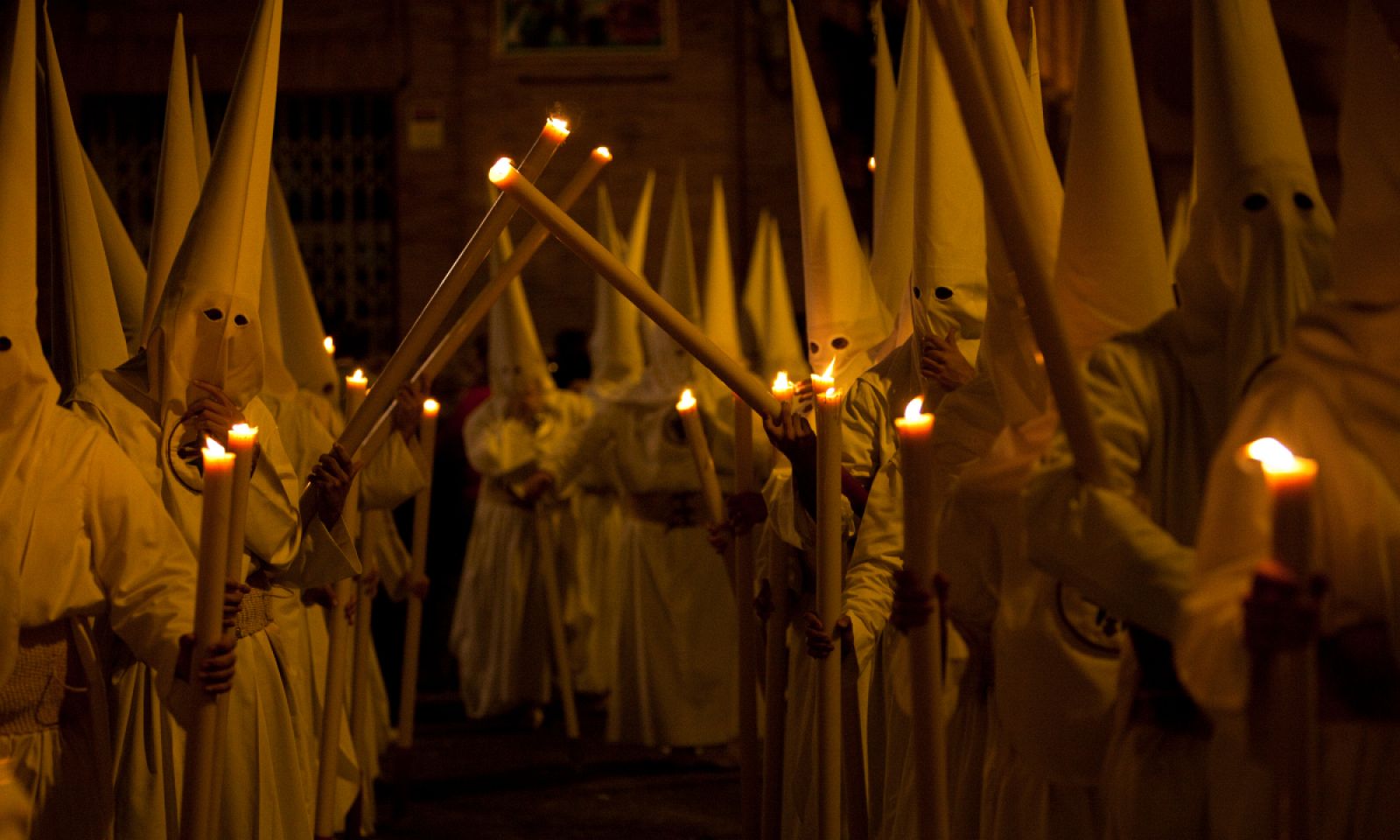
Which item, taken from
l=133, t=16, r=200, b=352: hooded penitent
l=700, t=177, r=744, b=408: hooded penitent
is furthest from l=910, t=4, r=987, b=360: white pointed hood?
l=700, t=177, r=744, b=408: hooded penitent

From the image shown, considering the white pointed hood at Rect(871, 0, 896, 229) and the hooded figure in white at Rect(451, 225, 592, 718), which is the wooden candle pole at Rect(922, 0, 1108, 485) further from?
the hooded figure in white at Rect(451, 225, 592, 718)

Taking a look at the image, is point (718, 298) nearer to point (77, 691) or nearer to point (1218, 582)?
point (77, 691)

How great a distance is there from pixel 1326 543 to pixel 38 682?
2.43m

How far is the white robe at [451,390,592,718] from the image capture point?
8.05 metres

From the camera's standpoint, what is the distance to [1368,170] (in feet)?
7.07

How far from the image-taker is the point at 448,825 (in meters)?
5.95

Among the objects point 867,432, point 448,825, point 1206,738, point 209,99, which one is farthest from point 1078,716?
point 209,99

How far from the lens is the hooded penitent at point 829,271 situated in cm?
437

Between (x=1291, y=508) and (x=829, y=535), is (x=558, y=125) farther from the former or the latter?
(x=1291, y=508)

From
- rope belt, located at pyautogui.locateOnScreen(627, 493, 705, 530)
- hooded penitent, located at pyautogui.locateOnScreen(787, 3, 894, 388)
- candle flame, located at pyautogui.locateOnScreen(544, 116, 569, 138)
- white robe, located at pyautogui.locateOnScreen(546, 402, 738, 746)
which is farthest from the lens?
rope belt, located at pyautogui.locateOnScreen(627, 493, 705, 530)

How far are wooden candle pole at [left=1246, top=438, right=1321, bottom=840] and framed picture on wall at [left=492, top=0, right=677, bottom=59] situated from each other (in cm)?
1121

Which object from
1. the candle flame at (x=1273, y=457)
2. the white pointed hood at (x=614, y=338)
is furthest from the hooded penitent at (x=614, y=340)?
the candle flame at (x=1273, y=457)

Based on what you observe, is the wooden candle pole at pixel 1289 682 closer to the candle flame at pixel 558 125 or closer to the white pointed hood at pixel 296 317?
the candle flame at pixel 558 125

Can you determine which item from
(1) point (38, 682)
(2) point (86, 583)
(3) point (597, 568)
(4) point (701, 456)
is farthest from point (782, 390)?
(3) point (597, 568)
